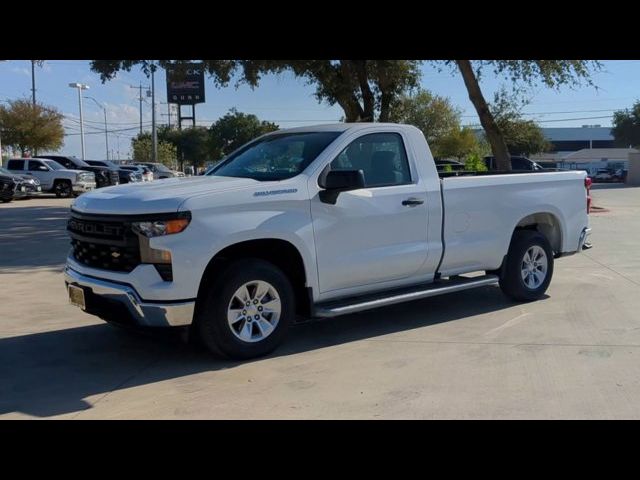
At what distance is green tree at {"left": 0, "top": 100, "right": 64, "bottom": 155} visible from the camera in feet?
172

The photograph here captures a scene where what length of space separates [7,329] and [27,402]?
2.34 m

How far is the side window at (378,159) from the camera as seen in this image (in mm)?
6151

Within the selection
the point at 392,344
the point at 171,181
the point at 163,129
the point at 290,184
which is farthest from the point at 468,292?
the point at 163,129

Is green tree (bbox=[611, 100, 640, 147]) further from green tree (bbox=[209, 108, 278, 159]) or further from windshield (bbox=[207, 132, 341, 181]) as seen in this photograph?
windshield (bbox=[207, 132, 341, 181])

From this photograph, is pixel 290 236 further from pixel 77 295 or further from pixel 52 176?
pixel 52 176

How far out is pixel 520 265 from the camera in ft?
24.4

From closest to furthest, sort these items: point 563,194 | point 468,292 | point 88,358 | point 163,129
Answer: point 88,358, point 563,194, point 468,292, point 163,129

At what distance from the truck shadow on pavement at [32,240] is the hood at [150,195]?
5.39m

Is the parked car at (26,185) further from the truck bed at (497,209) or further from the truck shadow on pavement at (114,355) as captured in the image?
the truck bed at (497,209)

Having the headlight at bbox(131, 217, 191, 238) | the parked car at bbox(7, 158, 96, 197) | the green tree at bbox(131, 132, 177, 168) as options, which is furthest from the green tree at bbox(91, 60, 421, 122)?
the green tree at bbox(131, 132, 177, 168)

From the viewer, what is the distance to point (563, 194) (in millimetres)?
7781

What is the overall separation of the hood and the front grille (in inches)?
3.8

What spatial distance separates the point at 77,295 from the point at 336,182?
2.43 meters
